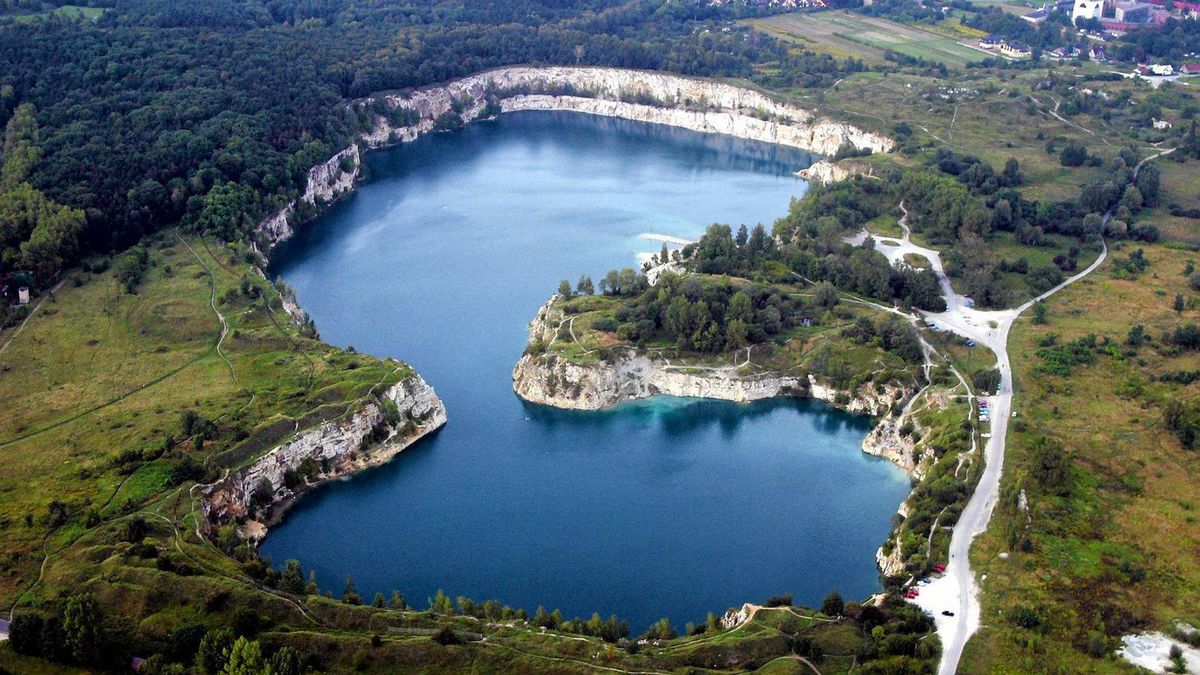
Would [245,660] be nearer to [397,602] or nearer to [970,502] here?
[397,602]

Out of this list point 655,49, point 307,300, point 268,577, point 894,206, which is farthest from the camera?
point 655,49

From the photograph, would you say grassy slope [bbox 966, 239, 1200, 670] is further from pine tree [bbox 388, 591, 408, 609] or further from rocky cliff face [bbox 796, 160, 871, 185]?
rocky cliff face [bbox 796, 160, 871, 185]

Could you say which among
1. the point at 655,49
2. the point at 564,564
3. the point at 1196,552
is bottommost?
the point at 564,564

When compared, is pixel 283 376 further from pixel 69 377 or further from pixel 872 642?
pixel 872 642

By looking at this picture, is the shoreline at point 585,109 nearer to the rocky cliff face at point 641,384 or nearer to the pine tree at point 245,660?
the rocky cliff face at point 641,384

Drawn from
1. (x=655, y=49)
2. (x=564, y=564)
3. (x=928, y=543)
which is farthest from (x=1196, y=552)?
(x=655, y=49)

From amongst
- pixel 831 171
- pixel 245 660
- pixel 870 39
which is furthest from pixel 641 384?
pixel 870 39

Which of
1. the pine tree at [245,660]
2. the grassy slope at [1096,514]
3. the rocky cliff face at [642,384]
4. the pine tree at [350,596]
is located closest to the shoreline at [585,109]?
the rocky cliff face at [642,384]
